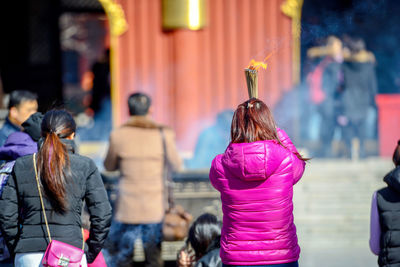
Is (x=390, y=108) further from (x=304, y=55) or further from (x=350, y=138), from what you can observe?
(x=304, y=55)

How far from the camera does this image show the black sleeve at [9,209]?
327cm

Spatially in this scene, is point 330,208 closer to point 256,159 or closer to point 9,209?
point 256,159

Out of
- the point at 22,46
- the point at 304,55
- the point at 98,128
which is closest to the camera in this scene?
the point at 22,46

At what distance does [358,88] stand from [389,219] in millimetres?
5483

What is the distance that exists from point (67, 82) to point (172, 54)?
48.6 feet

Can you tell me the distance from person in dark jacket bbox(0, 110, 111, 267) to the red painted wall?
5.26 m

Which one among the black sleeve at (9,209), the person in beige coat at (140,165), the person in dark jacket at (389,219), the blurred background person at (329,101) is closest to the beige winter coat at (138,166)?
the person in beige coat at (140,165)

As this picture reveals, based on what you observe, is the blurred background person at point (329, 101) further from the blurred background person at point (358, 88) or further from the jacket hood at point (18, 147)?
the jacket hood at point (18, 147)

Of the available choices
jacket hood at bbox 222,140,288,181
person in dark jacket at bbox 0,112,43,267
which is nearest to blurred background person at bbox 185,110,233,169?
person in dark jacket at bbox 0,112,43,267

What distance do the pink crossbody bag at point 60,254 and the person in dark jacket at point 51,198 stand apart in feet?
0.15

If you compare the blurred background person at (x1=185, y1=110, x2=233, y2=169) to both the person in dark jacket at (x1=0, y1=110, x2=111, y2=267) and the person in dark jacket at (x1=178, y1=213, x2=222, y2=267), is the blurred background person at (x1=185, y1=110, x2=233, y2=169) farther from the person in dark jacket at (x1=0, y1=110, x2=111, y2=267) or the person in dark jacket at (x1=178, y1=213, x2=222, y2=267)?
the person in dark jacket at (x1=0, y1=110, x2=111, y2=267)

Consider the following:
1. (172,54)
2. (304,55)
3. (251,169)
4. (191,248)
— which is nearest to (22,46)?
(172,54)

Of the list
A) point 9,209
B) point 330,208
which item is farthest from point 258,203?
Answer: point 330,208

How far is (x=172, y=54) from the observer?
335 inches
